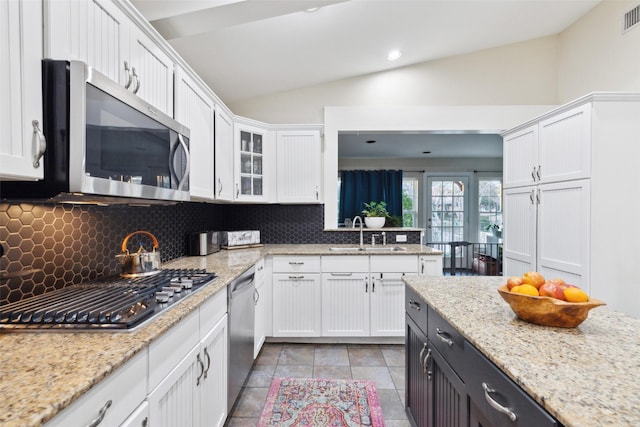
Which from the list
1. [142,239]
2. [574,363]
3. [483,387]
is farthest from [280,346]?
[574,363]

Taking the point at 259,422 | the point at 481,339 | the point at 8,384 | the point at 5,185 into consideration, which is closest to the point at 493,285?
the point at 481,339

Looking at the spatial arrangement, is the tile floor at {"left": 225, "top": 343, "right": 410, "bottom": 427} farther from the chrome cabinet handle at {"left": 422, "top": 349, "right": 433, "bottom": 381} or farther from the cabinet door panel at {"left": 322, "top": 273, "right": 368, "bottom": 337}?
the chrome cabinet handle at {"left": 422, "top": 349, "right": 433, "bottom": 381}

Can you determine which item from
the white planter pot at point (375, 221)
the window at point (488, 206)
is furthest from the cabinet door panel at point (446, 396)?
the window at point (488, 206)

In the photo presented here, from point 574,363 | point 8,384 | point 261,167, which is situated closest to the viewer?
point 8,384

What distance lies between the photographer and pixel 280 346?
3057 millimetres

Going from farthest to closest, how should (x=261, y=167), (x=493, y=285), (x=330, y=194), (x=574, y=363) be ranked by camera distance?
(x=330, y=194), (x=261, y=167), (x=493, y=285), (x=574, y=363)

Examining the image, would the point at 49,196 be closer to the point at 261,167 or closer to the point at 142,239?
the point at 142,239

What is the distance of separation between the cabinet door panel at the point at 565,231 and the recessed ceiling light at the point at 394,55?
71.5 inches

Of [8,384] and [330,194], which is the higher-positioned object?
→ [330,194]

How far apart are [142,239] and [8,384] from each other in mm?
1560

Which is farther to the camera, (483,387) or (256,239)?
(256,239)

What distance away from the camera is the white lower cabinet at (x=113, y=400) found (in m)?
0.72

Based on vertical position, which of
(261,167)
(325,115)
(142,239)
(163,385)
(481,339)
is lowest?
(163,385)

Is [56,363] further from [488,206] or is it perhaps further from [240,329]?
[488,206]
